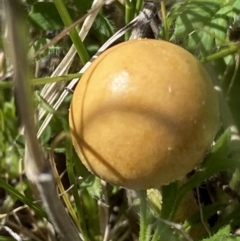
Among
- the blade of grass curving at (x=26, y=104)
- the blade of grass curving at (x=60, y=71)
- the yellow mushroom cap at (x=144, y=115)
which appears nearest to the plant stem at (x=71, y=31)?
the blade of grass curving at (x=60, y=71)

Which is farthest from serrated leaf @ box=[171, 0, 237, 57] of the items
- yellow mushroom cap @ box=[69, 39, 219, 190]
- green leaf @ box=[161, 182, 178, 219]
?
green leaf @ box=[161, 182, 178, 219]

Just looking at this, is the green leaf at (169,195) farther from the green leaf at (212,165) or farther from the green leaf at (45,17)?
the green leaf at (45,17)

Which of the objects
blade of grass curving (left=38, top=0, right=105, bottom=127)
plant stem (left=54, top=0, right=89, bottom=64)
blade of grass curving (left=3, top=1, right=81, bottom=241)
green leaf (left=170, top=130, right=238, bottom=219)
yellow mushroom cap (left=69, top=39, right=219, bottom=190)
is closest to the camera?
blade of grass curving (left=3, top=1, right=81, bottom=241)

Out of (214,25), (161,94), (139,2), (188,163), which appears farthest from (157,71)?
(139,2)

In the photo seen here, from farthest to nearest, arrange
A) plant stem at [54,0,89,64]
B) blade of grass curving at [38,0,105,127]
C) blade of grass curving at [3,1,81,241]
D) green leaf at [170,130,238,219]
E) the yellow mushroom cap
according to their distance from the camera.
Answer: blade of grass curving at [38,0,105,127]
plant stem at [54,0,89,64]
green leaf at [170,130,238,219]
the yellow mushroom cap
blade of grass curving at [3,1,81,241]

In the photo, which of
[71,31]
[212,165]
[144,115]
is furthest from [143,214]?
[71,31]

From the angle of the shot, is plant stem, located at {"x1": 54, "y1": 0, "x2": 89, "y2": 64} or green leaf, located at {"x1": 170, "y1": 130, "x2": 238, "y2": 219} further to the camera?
plant stem, located at {"x1": 54, "y1": 0, "x2": 89, "y2": 64}

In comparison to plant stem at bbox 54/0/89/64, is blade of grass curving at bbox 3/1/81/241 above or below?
above

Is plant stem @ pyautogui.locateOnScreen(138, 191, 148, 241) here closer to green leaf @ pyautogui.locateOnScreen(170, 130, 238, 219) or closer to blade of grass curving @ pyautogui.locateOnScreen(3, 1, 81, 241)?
green leaf @ pyautogui.locateOnScreen(170, 130, 238, 219)
